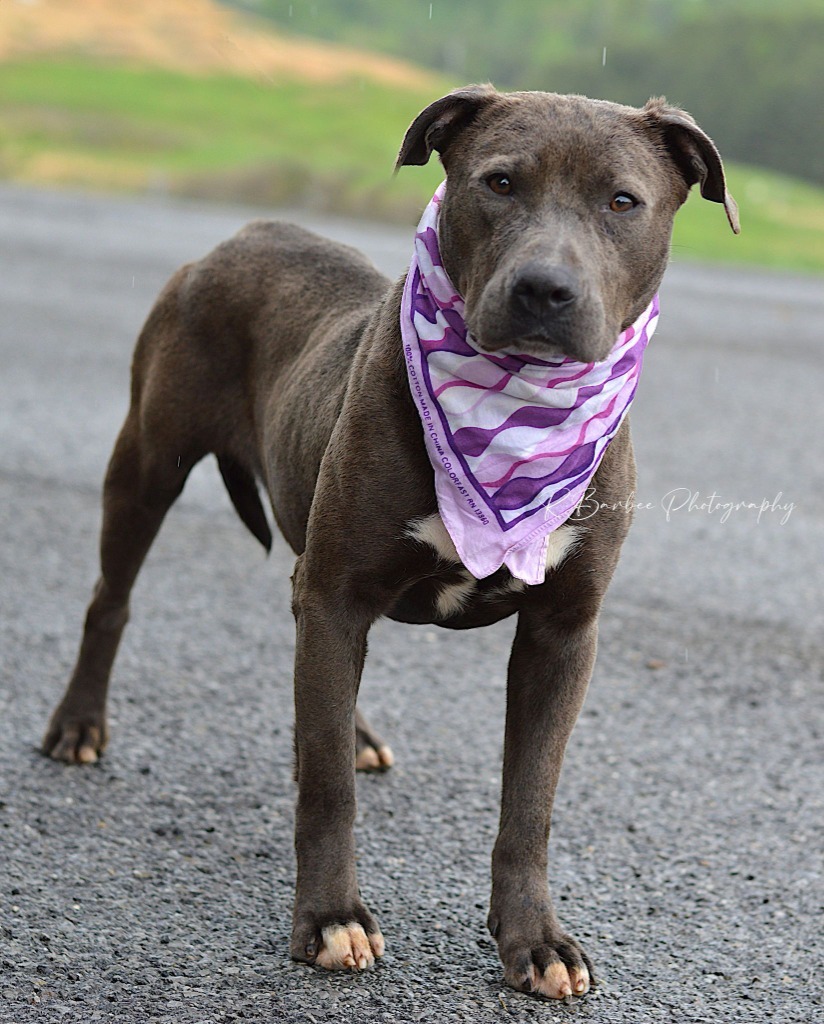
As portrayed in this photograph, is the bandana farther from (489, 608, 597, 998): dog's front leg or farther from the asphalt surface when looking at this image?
the asphalt surface

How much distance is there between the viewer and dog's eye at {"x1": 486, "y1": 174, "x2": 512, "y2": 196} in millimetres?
3074

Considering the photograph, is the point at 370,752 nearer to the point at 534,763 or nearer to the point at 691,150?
the point at 534,763

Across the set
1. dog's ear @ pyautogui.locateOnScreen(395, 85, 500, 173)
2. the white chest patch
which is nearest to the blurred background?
dog's ear @ pyautogui.locateOnScreen(395, 85, 500, 173)

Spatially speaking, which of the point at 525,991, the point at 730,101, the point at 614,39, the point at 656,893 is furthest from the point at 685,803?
the point at 614,39

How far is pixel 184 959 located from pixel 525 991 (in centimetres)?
80

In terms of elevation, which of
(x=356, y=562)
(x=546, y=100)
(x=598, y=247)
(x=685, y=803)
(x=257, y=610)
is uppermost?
(x=546, y=100)

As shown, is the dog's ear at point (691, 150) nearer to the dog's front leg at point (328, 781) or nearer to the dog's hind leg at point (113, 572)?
the dog's front leg at point (328, 781)

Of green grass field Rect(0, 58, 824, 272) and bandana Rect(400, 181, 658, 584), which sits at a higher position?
bandana Rect(400, 181, 658, 584)

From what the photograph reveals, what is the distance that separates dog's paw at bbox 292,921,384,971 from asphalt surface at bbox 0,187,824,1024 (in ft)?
0.12

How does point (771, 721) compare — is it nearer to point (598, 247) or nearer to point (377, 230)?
point (598, 247)

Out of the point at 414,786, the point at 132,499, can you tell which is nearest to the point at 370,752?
the point at 414,786

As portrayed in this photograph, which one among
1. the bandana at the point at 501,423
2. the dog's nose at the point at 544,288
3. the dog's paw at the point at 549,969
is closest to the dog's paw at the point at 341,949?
the dog's paw at the point at 549,969

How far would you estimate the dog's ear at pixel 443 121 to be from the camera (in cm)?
323

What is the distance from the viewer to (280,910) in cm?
355
